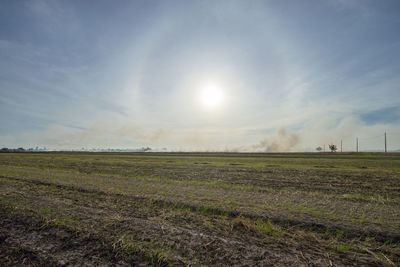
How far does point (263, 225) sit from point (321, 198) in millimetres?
5931

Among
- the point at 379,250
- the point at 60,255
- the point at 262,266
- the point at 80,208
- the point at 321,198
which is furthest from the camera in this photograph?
the point at 321,198

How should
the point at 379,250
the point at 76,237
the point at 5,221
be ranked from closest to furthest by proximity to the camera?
the point at 379,250
the point at 76,237
the point at 5,221

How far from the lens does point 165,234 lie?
17.7 ft

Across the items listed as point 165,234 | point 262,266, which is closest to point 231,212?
point 165,234

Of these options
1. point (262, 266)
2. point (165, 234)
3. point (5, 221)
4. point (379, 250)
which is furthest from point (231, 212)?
point (5, 221)

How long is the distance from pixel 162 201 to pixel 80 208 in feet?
10.7

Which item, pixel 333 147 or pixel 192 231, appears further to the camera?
pixel 333 147

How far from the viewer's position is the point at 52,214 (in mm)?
6664

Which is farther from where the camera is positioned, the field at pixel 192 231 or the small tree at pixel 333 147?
the small tree at pixel 333 147

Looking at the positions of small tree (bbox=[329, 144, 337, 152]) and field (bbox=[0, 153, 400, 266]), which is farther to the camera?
small tree (bbox=[329, 144, 337, 152])

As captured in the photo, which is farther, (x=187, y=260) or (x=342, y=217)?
(x=342, y=217)

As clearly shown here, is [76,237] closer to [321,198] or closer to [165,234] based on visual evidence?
[165,234]

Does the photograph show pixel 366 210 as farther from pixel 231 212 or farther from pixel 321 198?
pixel 231 212

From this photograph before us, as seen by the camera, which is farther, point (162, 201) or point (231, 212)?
point (162, 201)
